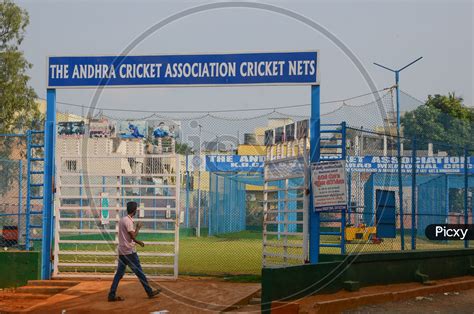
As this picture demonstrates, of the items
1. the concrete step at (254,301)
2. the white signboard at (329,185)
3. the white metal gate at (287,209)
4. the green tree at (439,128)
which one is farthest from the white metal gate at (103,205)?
the green tree at (439,128)

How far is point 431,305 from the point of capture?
12.7 m

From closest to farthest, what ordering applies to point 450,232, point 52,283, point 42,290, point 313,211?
A: 1. point 313,211
2. point 42,290
3. point 52,283
4. point 450,232

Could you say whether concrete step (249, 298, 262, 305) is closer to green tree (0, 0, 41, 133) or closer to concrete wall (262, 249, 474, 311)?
concrete wall (262, 249, 474, 311)

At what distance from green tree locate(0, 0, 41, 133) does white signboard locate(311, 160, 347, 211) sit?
18512 mm

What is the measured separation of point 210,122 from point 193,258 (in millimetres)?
5054

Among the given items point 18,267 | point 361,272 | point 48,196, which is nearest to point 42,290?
point 18,267

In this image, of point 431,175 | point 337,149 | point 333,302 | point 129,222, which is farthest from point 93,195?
point 431,175

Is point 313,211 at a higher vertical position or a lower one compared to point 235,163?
lower

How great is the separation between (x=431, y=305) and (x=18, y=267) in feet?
26.2

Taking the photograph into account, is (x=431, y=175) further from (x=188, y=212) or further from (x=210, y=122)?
(x=188, y=212)

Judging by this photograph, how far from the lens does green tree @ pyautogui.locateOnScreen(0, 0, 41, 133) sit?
2964cm

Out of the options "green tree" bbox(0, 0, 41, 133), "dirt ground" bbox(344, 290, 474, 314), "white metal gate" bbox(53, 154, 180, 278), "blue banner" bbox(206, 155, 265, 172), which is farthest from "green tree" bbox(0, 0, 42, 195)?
"dirt ground" bbox(344, 290, 474, 314)

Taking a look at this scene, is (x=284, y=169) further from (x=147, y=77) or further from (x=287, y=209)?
(x=147, y=77)

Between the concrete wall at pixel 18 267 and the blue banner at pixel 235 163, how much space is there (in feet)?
41.5
